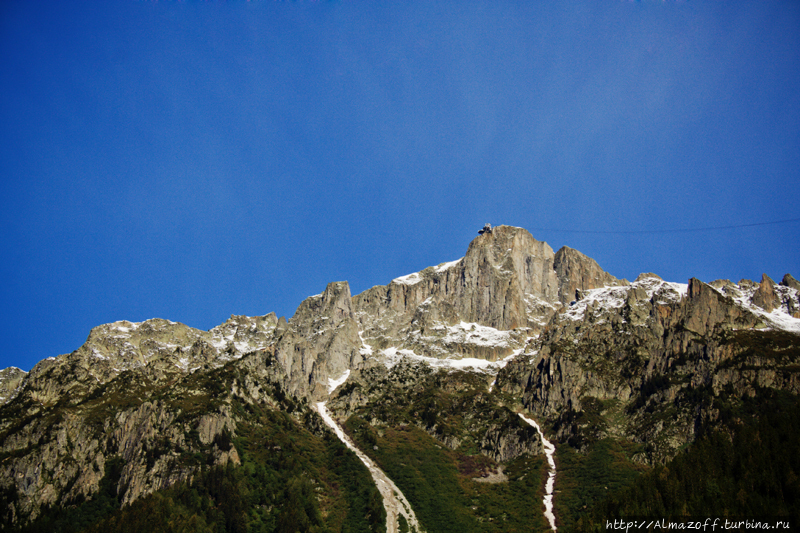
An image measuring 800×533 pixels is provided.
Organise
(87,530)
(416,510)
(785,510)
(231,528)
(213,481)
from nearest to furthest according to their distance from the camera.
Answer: (785,510), (87,530), (231,528), (213,481), (416,510)

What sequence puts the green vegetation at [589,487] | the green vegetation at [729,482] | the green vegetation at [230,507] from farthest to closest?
the green vegetation at [589,487]
the green vegetation at [230,507]
the green vegetation at [729,482]

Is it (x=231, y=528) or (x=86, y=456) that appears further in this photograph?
(x=86, y=456)

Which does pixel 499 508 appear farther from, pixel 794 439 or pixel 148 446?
pixel 148 446

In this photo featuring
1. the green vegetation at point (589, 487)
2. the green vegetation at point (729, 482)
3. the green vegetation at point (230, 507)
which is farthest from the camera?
the green vegetation at point (589, 487)

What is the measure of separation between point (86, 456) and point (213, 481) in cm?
4347

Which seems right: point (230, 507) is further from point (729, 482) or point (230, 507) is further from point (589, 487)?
point (729, 482)

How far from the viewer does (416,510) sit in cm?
18962

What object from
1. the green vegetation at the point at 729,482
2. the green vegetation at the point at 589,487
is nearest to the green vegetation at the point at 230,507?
the green vegetation at the point at 589,487

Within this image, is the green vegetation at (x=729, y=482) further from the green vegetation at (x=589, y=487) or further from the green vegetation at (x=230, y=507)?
the green vegetation at (x=230, y=507)

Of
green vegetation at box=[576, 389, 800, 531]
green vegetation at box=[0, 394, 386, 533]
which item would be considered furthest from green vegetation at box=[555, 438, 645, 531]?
green vegetation at box=[0, 394, 386, 533]

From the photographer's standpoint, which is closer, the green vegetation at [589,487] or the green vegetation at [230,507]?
the green vegetation at [230,507]

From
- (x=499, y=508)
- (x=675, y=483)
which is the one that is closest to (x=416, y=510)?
(x=499, y=508)

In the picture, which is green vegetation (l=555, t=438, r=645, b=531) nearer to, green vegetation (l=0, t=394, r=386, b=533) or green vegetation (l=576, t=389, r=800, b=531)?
green vegetation (l=576, t=389, r=800, b=531)

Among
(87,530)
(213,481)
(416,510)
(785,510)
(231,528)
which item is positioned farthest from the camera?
(416,510)
